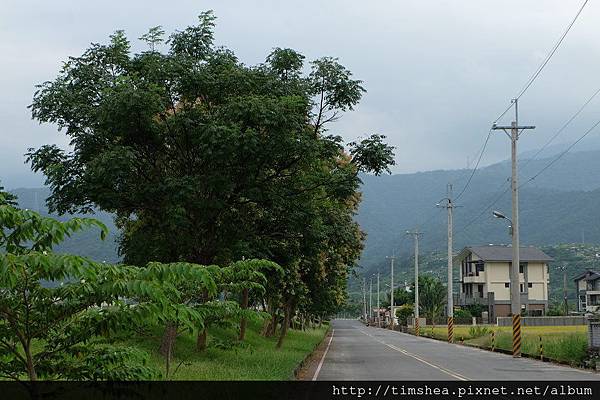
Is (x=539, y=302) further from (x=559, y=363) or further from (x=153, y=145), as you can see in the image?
(x=153, y=145)

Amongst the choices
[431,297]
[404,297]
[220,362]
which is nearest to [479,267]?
[431,297]

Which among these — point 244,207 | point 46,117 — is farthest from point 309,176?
point 46,117

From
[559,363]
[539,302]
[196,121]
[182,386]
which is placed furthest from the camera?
[539,302]

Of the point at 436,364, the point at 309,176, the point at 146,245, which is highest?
the point at 309,176

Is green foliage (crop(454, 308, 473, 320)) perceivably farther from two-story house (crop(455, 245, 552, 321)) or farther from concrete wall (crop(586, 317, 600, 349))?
concrete wall (crop(586, 317, 600, 349))

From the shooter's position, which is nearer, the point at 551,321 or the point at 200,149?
the point at 200,149

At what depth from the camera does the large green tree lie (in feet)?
60.1

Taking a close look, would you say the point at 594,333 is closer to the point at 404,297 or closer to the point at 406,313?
the point at 406,313

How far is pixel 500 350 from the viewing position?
43031 millimetres

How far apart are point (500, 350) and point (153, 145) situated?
1126 inches

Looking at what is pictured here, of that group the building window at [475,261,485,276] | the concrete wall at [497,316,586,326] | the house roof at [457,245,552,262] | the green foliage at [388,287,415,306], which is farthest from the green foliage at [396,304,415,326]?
the concrete wall at [497,316,586,326]

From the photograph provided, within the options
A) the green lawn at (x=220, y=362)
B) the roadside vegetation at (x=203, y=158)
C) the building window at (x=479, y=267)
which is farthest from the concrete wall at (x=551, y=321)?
the roadside vegetation at (x=203, y=158)

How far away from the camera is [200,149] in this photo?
18.7 m

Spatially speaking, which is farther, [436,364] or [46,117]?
[436,364]
